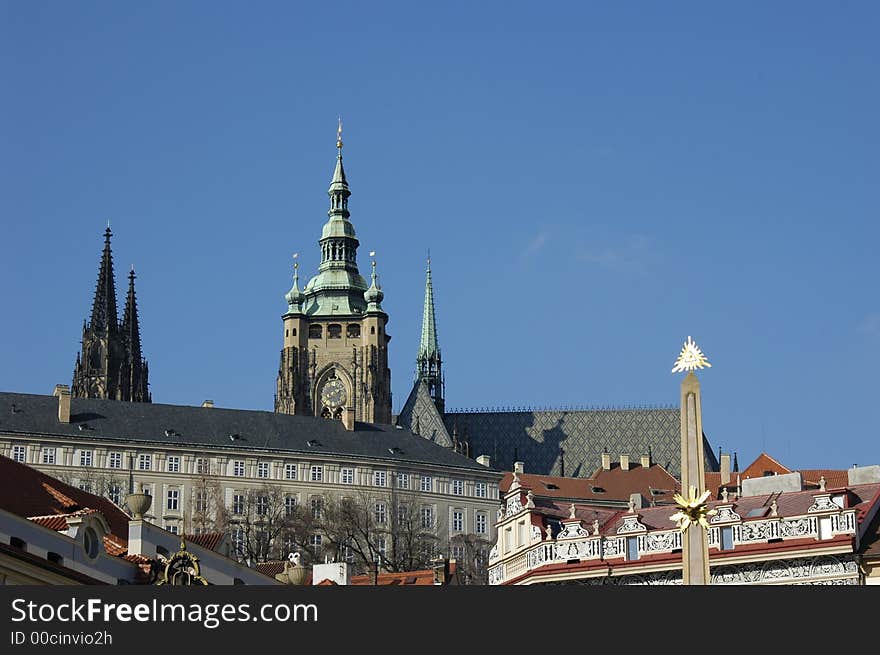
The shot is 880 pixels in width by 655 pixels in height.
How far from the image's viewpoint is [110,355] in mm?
180750

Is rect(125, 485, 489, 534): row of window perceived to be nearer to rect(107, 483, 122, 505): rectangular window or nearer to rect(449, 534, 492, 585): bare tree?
rect(107, 483, 122, 505): rectangular window

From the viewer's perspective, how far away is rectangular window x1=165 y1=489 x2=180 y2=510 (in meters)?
151

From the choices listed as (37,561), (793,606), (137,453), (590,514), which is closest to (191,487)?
(137,453)

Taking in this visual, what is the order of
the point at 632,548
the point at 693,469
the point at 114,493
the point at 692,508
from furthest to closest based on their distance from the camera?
the point at 114,493, the point at 632,548, the point at 693,469, the point at 692,508

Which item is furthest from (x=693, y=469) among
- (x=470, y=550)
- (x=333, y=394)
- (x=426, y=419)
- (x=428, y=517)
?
(x=426, y=419)

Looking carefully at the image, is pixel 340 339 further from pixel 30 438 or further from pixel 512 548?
pixel 512 548

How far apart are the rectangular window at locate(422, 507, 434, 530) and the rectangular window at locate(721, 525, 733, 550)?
303 feet

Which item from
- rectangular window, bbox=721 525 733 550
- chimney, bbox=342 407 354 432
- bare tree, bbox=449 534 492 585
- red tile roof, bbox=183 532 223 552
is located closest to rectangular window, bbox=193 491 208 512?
chimney, bbox=342 407 354 432

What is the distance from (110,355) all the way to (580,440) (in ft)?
148

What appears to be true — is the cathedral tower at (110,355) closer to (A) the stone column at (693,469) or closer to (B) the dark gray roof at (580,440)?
(B) the dark gray roof at (580,440)

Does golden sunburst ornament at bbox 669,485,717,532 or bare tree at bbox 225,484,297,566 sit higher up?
bare tree at bbox 225,484,297,566

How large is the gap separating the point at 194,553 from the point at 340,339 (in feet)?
420

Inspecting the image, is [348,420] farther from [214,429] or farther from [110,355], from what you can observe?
[110,355]

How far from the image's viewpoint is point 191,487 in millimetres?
151875
